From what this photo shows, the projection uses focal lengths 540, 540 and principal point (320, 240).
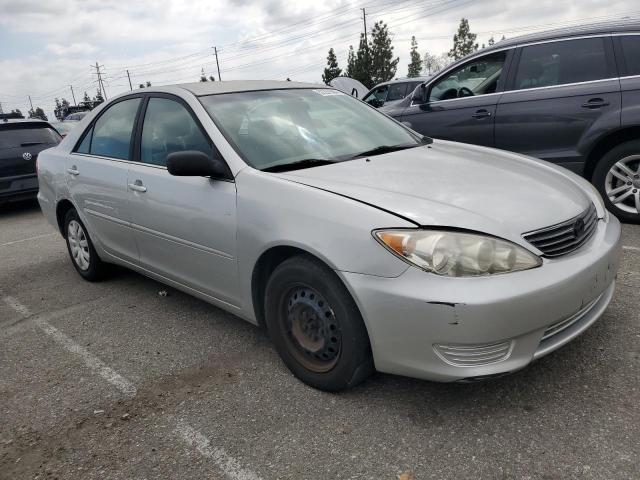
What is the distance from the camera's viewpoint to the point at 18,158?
27.8ft

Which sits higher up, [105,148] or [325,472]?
[105,148]

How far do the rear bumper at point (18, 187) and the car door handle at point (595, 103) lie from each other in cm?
786

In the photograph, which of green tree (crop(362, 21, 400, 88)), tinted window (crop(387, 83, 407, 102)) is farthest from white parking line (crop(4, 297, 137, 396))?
green tree (crop(362, 21, 400, 88))

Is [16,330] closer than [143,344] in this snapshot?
No

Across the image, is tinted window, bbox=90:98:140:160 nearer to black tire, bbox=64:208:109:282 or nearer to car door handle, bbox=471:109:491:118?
black tire, bbox=64:208:109:282

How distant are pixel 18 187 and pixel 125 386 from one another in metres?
6.85

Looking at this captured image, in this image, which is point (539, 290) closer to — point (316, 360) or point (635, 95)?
point (316, 360)

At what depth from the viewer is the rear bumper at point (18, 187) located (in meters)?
8.37

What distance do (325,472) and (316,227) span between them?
1021 mm

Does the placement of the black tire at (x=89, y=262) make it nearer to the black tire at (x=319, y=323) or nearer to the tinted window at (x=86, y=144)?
the tinted window at (x=86, y=144)

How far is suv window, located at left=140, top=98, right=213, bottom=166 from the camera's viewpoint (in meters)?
3.24

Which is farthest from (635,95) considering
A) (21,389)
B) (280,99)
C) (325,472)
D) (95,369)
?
(21,389)

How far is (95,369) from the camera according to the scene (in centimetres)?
317

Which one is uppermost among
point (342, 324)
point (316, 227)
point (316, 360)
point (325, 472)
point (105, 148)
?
point (105, 148)
